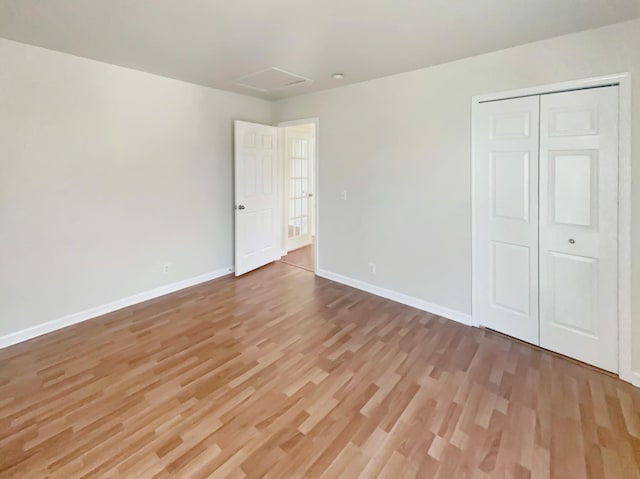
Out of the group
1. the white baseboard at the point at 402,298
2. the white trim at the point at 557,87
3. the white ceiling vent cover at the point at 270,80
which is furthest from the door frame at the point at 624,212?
the white ceiling vent cover at the point at 270,80

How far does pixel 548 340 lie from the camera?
2.74 meters

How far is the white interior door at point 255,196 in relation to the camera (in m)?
4.49

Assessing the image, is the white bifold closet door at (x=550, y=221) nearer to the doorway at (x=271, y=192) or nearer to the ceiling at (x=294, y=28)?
the ceiling at (x=294, y=28)

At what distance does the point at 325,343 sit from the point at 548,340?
71.6 inches

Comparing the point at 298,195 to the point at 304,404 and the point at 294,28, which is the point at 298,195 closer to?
the point at 294,28

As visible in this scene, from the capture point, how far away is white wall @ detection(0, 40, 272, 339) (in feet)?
9.21

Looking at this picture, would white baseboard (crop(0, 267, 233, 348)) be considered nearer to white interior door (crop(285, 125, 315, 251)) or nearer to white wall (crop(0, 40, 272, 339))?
white wall (crop(0, 40, 272, 339))

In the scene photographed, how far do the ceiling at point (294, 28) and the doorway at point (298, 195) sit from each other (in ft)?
7.17

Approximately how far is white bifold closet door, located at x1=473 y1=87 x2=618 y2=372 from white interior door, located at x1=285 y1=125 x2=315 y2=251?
→ 10.6 ft

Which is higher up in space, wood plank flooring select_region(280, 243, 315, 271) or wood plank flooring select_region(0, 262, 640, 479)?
wood plank flooring select_region(280, 243, 315, 271)

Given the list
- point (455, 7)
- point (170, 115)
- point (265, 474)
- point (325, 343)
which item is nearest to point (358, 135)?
point (455, 7)

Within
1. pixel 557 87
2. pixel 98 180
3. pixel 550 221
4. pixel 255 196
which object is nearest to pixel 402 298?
pixel 550 221

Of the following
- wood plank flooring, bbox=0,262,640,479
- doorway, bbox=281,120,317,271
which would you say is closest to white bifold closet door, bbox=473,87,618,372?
wood plank flooring, bbox=0,262,640,479

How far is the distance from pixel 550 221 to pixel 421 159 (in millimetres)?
1282
